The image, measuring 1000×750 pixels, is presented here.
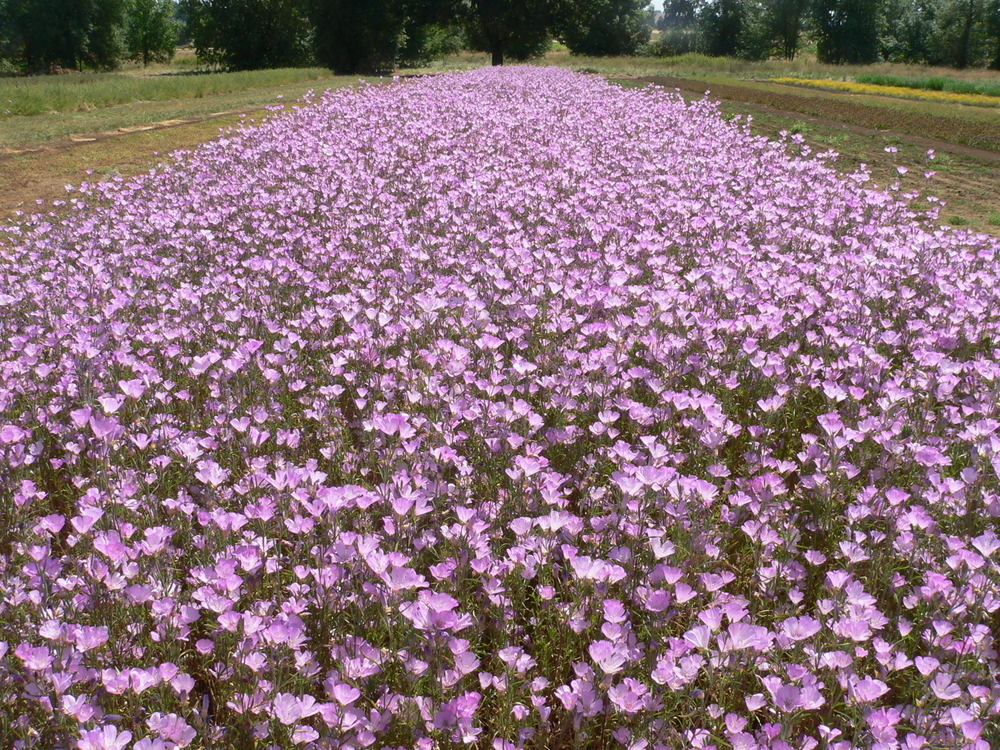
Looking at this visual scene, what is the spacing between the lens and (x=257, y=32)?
54906 mm

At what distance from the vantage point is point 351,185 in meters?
8.28

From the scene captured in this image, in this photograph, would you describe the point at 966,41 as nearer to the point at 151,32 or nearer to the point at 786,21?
the point at 786,21

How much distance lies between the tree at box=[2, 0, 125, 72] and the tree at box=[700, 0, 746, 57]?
59.3 metres

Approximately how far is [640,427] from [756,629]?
1.50 m

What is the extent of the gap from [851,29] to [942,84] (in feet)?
128

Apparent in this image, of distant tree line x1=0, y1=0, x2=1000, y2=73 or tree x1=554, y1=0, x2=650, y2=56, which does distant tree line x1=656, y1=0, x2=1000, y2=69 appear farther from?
tree x1=554, y1=0, x2=650, y2=56

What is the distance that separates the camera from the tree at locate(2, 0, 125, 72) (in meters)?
55.9

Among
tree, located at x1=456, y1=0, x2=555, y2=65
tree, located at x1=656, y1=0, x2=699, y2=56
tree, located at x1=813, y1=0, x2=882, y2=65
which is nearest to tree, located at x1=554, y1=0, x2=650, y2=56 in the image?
tree, located at x1=656, y1=0, x2=699, y2=56

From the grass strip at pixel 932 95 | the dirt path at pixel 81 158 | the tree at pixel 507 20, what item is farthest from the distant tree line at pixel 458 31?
the dirt path at pixel 81 158

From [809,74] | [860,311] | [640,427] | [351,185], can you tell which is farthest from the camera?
[809,74]

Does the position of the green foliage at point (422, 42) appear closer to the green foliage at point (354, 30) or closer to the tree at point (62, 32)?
the green foliage at point (354, 30)

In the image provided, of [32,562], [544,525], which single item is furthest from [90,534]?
[544,525]

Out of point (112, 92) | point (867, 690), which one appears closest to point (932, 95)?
point (112, 92)

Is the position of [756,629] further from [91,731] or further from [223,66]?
[223,66]
